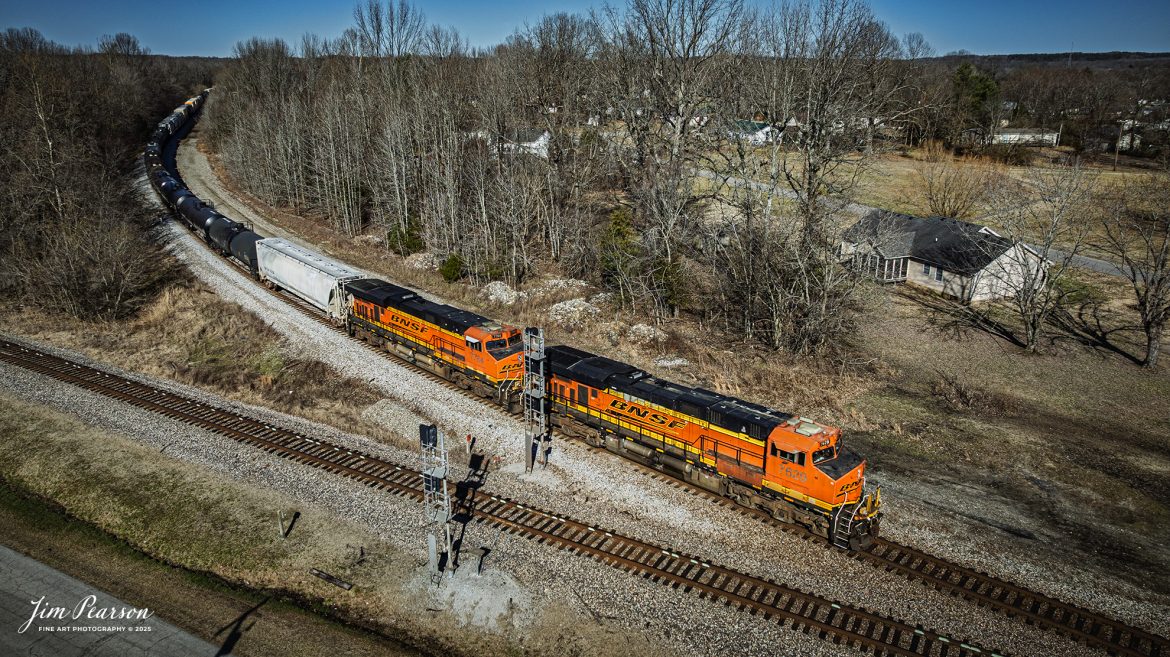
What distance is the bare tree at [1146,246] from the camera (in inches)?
1282

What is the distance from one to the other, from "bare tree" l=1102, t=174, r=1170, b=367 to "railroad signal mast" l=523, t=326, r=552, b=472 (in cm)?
3023

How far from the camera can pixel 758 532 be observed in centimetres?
1942

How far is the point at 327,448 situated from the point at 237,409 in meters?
6.08

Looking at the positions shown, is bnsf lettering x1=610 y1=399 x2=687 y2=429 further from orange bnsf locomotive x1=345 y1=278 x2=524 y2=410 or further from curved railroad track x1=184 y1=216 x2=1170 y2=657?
orange bnsf locomotive x1=345 y1=278 x2=524 y2=410

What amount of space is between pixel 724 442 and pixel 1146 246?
4703cm

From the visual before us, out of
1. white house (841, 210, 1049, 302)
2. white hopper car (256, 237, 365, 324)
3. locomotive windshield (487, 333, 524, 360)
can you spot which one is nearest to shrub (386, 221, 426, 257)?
white hopper car (256, 237, 365, 324)

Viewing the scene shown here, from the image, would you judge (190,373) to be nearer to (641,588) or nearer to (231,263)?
(231,263)

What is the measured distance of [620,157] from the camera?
47.9m

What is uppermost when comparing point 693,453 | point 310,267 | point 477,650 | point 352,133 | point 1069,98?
point 1069,98

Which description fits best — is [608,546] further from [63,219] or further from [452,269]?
[63,219]

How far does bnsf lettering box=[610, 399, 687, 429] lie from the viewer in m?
21.4

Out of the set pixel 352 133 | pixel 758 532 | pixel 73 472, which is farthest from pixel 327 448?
pixel 352 133
